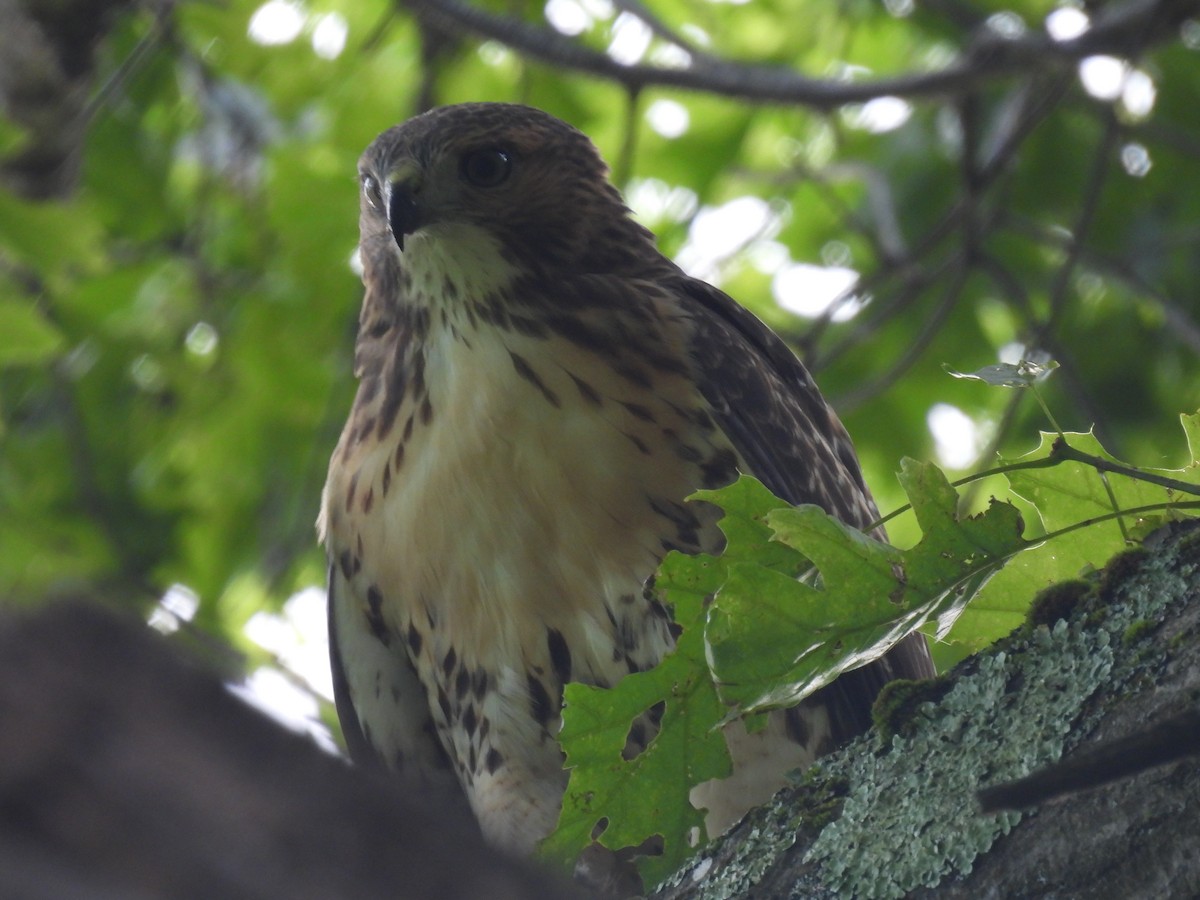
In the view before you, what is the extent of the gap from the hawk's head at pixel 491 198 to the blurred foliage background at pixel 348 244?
35.9 inches

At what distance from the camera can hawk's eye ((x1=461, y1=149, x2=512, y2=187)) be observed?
3.52 m

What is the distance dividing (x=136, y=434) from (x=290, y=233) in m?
1.24

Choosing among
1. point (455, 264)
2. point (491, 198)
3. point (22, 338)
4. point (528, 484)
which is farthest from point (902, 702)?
point (22, 338)

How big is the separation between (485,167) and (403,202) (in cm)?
26

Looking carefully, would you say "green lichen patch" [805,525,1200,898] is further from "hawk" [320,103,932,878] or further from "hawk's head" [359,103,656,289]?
"hawk's head" [359,103,656,289]

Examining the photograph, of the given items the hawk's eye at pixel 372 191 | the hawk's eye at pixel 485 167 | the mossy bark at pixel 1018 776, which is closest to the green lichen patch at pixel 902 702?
the mossy bark at pixel 1018 776

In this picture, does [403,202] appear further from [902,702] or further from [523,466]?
[902,702]

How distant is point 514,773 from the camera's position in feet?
10.5

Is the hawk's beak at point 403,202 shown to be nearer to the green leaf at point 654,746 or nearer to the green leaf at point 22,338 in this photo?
the green leaf at point 22,338

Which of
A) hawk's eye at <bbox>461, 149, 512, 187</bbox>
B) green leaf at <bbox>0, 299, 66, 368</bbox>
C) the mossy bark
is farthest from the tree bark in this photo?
green leaf at <bbox>0, 299, 66, 368</bbox>

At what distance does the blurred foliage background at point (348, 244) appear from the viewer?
4.71m

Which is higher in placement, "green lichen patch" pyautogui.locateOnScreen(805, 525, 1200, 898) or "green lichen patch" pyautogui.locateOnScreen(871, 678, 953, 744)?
"green lichen patch" pyautogui.locateOnScreen(871, 678, 953, 744)

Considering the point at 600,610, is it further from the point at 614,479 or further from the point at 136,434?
the point at 136,434

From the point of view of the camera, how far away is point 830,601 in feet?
5.86
